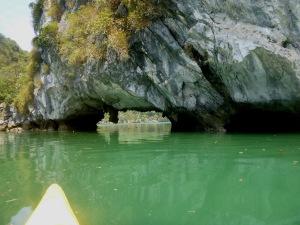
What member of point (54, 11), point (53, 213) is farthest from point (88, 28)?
point (53, 213)

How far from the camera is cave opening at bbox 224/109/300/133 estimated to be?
1738 centimetres

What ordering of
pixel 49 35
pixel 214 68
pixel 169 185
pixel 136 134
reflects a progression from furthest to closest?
1. pixel 49 35
2. pixel 136 134
3. pixel 214 68
4. pixel 169 185

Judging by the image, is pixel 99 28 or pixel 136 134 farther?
pixel 136 134

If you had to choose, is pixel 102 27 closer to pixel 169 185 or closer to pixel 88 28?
pixel 88 28

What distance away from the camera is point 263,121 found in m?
19.5

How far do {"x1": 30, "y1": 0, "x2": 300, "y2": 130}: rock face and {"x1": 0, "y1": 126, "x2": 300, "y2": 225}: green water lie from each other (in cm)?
408

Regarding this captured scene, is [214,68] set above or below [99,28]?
below

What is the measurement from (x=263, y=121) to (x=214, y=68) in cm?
558

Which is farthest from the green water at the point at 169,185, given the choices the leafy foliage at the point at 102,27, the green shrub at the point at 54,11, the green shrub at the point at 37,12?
the green shrub at the point at 37,12

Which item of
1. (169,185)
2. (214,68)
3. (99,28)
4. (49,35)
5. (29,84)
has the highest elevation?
(49,35)

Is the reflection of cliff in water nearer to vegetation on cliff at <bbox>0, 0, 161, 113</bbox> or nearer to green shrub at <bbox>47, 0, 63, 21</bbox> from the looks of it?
vegetation on cliff at <bbox>0, 0, 161, 113</bbox>

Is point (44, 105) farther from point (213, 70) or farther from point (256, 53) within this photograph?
point (256, 53)

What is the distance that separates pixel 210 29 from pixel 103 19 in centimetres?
482

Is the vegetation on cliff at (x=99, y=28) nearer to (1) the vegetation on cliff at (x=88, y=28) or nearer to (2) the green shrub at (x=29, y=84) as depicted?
(1) the vegetation on cliff at (x=88, y=28)
